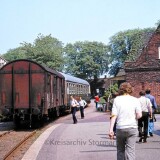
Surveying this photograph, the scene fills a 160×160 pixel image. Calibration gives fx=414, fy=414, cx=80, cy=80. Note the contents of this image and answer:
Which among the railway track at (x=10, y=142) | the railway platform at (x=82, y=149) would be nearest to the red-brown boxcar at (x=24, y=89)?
the railway track at (x=10, y=142)

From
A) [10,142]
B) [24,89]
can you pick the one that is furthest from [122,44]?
[10,142]

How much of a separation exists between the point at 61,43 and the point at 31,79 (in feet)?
282

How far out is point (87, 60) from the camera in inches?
4090

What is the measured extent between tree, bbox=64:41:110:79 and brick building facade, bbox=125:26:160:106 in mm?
65216

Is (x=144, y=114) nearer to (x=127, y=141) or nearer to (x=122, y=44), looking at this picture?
(x=127, y=141)

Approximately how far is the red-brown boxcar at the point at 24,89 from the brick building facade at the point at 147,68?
1742 centimetres

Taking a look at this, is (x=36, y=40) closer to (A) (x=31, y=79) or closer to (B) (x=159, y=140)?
(A) (x=31, y=79)

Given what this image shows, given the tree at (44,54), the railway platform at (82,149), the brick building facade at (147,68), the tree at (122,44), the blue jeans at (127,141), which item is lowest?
the railway platform at (82,149)

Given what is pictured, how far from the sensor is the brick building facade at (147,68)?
3675 cm

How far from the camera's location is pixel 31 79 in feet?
67.3

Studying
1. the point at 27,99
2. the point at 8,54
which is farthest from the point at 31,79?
the point at 8,54

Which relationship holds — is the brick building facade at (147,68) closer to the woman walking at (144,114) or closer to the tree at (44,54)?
the woman walking at (144,114)

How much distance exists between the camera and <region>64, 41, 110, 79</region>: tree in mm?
103450

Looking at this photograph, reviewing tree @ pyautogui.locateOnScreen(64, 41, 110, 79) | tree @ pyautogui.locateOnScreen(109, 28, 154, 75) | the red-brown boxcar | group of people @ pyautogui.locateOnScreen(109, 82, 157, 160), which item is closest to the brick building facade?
the red-brown boxcar
